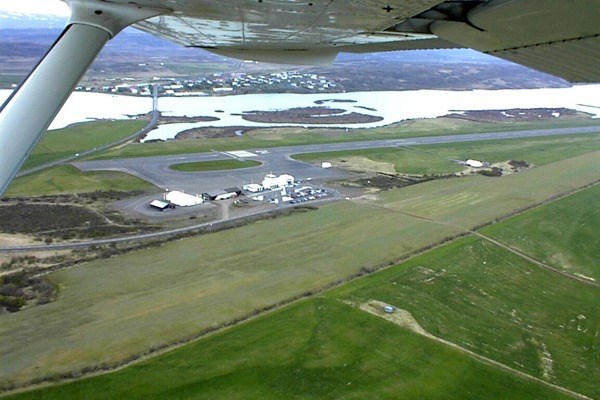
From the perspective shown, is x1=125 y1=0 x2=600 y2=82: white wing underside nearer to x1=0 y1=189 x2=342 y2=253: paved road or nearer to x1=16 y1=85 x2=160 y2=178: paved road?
x1=0 y1=189 x2=342 y2=253: paved road

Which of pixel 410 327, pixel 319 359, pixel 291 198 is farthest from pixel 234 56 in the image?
pixel 291 198

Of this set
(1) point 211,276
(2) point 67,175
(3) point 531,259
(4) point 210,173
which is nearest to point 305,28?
(1) point 211,276

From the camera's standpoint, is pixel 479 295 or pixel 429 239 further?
pixel 429 239

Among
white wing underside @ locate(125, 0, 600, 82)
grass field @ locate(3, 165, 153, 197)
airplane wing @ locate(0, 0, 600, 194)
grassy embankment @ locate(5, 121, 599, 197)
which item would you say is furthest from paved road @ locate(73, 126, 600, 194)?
airplane wing @ locate(0, 0, 600, 194)

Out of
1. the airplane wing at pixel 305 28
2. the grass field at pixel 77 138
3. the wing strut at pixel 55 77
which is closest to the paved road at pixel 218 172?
the grass field at pixel 77 138

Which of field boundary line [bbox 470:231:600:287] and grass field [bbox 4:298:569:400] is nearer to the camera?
grass field [bbox 4:298:569:400]

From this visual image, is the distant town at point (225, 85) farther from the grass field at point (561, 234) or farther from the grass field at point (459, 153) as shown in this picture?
the grass field at point (561, 234)

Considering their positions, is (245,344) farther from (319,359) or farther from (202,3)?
(202,3)
